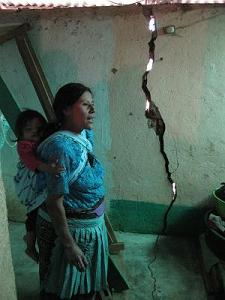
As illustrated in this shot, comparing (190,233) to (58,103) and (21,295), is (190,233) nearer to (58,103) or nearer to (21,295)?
(21,295)

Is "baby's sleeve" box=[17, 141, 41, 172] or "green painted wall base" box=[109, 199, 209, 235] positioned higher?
"baby's sleeve" box=[17, 141, 41, 172]

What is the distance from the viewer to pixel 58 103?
2.05 metres

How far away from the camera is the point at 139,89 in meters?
3.32

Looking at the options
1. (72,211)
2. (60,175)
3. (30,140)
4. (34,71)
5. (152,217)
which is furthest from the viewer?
(152,217)

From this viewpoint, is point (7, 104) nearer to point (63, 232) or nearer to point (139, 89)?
point (139, 89)

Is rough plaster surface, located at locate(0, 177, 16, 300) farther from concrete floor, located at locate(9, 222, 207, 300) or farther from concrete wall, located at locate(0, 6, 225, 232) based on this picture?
concrete wall, located at locate(0, 6, 225, 232)

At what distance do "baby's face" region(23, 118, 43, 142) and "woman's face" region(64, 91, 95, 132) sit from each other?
49cm

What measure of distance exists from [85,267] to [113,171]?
5.21 feet

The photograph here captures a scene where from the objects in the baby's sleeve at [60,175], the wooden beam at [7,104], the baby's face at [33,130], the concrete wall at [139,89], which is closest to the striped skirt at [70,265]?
the baby's sleeve at [60,175]

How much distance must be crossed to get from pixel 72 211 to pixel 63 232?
149 millimetres

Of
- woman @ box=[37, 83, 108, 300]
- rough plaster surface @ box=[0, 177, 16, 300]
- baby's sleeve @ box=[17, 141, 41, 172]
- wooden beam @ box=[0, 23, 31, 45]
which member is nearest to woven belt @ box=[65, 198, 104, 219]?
woman @ box=[37, 83, 108, 300]

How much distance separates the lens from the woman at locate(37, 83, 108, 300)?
1.96 meters

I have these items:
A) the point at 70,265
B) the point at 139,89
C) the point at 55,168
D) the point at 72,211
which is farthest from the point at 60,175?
the point at 139,89

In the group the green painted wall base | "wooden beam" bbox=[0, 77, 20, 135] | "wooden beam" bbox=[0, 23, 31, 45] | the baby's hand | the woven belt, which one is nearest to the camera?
the baby's hand
